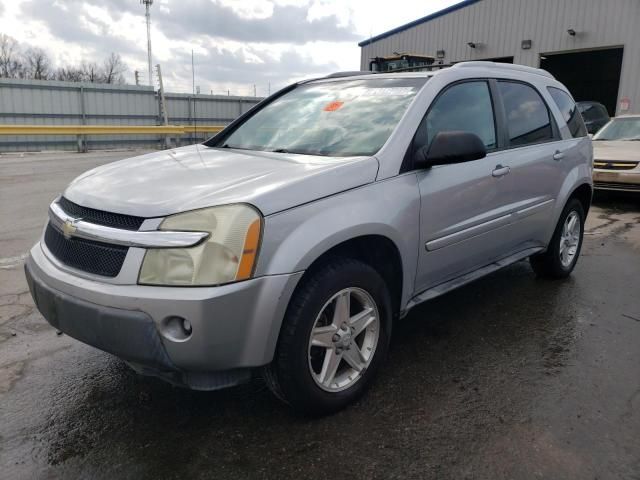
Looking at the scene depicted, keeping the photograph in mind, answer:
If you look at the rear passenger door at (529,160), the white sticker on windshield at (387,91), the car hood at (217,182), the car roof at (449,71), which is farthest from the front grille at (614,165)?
the car hood at (217,182)

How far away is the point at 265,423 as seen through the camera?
8.63ft

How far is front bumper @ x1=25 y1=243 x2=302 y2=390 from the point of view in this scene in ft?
7.18

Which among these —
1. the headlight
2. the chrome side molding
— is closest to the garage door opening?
the headlight

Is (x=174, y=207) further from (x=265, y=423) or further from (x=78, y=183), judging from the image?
(x=265, y=423)

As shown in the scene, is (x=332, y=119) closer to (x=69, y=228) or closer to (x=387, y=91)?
(x=387, y=91)

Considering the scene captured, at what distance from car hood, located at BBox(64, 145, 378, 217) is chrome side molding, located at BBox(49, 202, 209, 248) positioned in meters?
0.10

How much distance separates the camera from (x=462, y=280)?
347 centimetres

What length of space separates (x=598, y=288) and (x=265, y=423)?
340cm

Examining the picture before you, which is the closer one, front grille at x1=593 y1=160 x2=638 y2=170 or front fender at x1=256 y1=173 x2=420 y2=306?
front fender at x1=256 y1=173 x2=420 y2=306

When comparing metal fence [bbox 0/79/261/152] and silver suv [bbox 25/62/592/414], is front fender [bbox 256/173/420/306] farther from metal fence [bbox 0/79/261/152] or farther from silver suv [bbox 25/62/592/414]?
metal fence [bbox 0/79/261/152]

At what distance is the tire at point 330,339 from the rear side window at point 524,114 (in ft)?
6.17

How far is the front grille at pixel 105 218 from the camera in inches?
92.7

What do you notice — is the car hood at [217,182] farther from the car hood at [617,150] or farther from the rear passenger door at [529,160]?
the car hood at [617,150]

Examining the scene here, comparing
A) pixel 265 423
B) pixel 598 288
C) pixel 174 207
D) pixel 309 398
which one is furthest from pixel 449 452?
pixel 598 288
